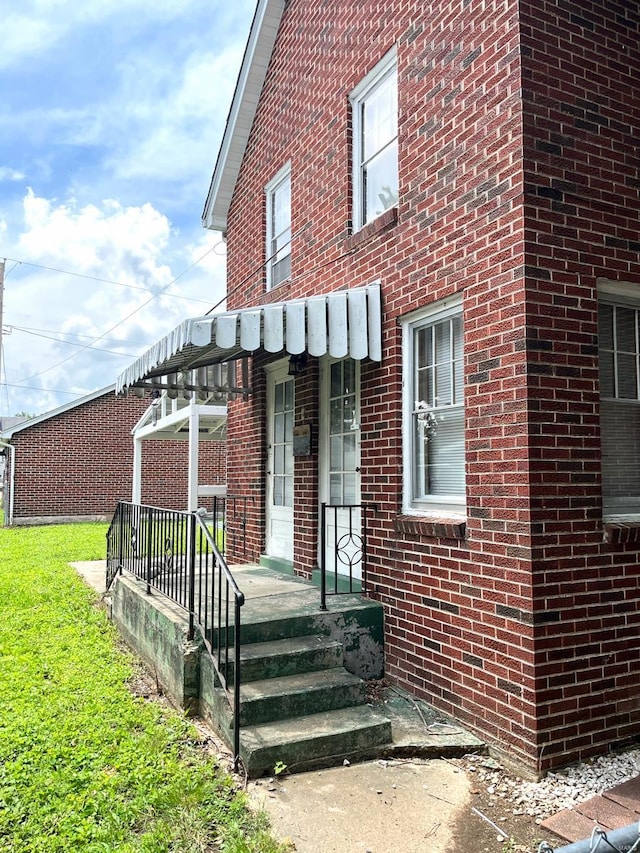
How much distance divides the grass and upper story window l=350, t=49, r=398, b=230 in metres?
4.53

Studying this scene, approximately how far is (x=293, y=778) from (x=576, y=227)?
379 centimetres

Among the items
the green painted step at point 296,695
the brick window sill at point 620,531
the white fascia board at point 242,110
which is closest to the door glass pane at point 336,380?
the green painted step at point 296,695

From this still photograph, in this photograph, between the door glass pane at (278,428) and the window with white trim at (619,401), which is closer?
the window with white trim at (619,401)

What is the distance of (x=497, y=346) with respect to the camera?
4168 millimetres

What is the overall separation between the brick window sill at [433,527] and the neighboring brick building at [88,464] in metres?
16.1

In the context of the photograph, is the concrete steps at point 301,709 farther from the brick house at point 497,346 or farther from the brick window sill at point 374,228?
the brick window sill at point 374,228

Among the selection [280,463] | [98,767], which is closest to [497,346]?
[98,767]

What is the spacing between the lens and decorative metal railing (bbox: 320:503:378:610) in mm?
5480

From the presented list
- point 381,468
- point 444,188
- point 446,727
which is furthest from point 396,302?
point 446,727

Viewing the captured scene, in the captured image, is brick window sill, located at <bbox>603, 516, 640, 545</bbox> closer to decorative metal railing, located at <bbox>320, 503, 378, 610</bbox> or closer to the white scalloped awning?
decorative metal railing, located at <bbox>320, 503, 378, 610</bbox>

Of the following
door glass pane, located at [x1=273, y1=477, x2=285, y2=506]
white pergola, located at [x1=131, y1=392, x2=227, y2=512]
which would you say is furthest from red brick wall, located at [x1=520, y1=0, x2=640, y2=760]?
white pergola, located at [x1=131, y1=392, x2=227, y2=512]

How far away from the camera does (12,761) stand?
403 centimetres

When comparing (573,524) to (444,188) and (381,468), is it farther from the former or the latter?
(444,188)

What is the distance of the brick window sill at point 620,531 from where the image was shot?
162 inches
